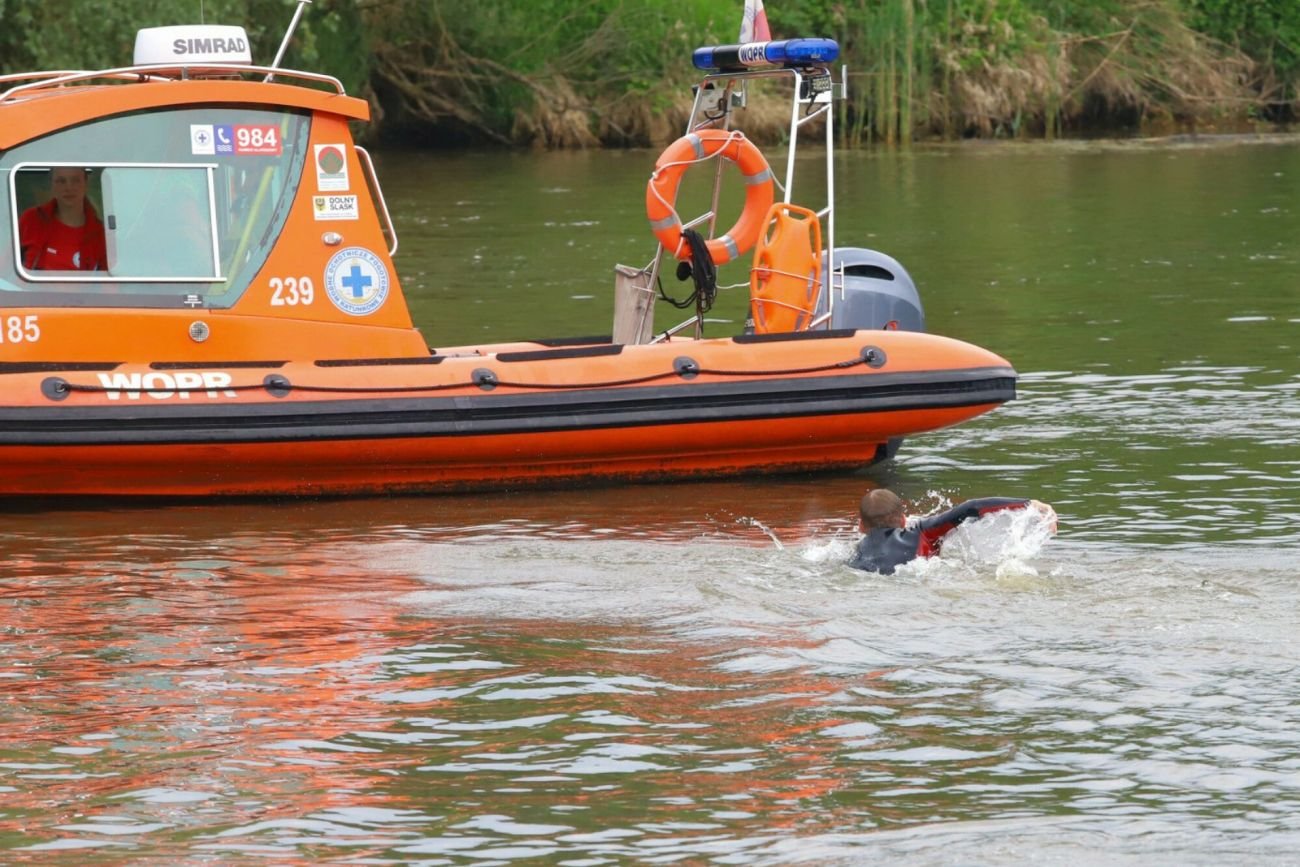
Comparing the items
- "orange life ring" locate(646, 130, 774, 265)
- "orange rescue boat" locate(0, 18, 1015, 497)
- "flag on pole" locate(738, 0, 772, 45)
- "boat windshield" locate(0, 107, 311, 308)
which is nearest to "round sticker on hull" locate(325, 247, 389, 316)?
"orange rescue boat" locate(0, 18, 1015, 497)

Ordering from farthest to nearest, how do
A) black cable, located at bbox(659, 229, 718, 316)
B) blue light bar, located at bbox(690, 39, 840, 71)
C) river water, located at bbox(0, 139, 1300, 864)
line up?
black cable, located at bbox(659, 229, 718, 316), blue light bar, located at bbox(690, 39, 840, 71), river water, located at bbox(0, 139, 1300, 864)

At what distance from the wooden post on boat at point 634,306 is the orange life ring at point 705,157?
0.38 meters

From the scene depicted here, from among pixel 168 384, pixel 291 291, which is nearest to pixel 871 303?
pixel 291 291

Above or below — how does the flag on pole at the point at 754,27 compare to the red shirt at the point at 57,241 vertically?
above

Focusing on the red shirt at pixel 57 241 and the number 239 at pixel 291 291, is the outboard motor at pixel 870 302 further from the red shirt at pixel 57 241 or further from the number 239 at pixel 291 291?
the red shirt at pixel 57 241

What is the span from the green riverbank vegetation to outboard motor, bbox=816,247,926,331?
855 inches

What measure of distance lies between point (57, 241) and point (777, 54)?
3.53 meters

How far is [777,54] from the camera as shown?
10344 millimetres

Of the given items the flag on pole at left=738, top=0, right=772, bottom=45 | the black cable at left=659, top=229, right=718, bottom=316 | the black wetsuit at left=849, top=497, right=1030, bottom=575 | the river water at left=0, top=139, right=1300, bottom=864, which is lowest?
the river water at left=0, top=139, right=1300, bottom=864

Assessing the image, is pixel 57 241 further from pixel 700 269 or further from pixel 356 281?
pixel 700 269

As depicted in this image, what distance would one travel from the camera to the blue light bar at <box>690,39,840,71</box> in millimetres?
10320

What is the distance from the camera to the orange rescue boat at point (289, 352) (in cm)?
948

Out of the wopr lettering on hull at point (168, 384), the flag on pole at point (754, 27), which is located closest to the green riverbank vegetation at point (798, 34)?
the flag on pole at point (754, 27)

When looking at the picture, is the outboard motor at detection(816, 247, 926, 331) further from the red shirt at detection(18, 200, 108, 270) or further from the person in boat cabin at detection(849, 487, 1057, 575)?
the red shirt at detection(18, 200, 108, 270)
